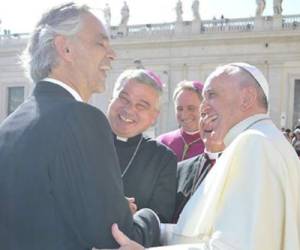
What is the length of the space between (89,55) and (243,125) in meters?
0.80

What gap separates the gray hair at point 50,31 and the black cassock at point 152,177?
999 mm

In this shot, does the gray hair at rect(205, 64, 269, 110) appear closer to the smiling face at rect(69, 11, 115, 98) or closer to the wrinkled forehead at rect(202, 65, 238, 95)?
the wrinkled forehead at rect(202, 65, 238, 95)

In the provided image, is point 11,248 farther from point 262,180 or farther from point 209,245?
point 262,180

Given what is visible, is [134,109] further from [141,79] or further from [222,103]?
[222,103]

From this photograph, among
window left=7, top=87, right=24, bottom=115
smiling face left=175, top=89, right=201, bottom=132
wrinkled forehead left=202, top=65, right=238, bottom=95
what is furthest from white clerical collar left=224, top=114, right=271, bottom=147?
window left=7, top=87, right=24, bottom=115

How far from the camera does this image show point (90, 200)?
1.60 meters

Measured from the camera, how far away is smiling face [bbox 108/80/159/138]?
301cm

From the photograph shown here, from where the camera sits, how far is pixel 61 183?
162cm

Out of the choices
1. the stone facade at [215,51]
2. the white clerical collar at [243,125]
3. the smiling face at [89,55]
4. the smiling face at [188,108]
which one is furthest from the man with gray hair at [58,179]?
the stone facade at [215,51]

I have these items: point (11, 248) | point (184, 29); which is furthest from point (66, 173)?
point (184, 29)

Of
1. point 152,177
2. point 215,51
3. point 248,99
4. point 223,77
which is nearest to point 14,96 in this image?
point 215,51

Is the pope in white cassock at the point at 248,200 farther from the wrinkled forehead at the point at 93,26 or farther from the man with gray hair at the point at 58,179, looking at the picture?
the wrinkled forehead at the point at 93,26

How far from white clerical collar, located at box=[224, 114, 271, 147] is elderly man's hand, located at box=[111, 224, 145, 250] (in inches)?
31.6

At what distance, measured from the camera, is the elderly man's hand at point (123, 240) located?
165 centimetres
